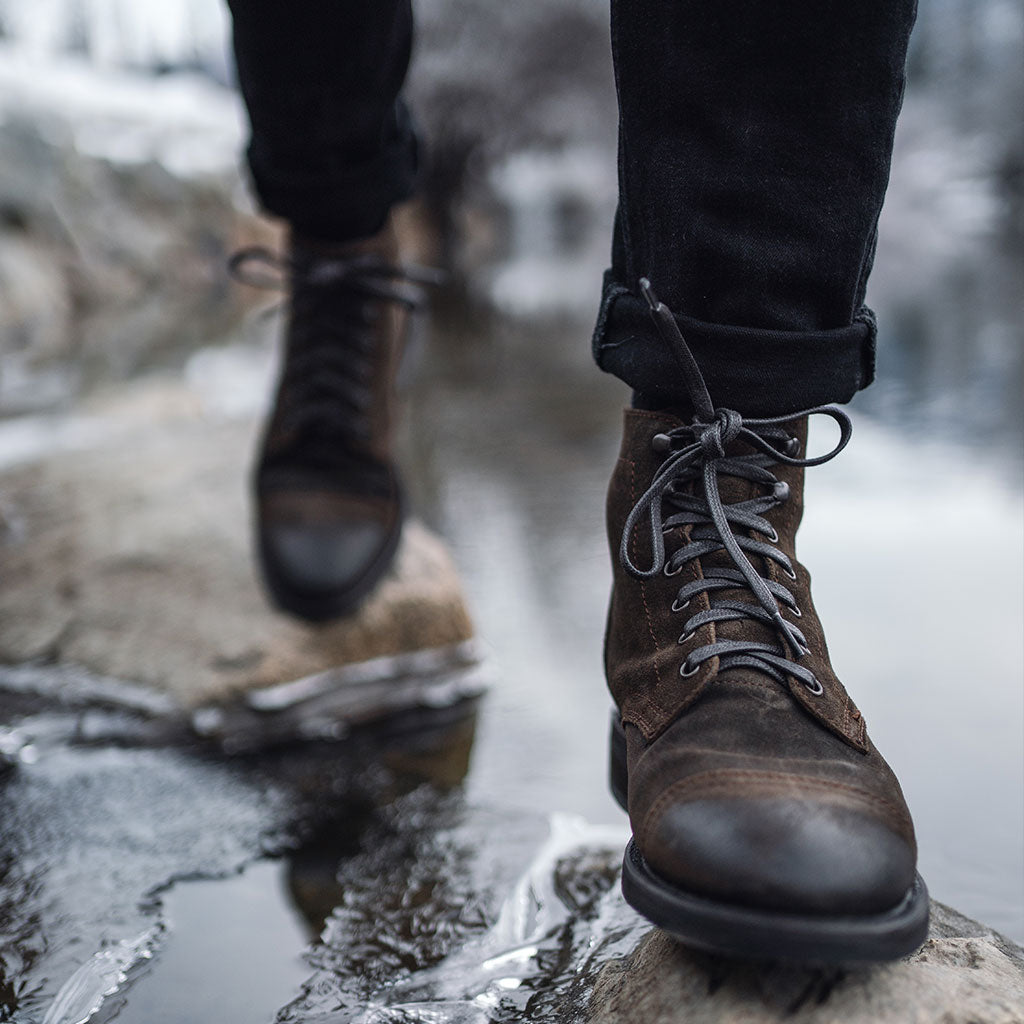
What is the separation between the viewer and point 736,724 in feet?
1.97

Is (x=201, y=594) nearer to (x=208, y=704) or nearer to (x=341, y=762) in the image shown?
(x=208, y=704)

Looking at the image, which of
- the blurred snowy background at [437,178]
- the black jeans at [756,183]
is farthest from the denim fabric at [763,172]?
the blurred snowy background at [437,178]

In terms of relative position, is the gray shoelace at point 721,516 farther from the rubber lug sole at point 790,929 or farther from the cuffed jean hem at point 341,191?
the cuffed jean hem at point 341,191

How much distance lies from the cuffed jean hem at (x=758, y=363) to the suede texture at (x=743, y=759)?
3cm

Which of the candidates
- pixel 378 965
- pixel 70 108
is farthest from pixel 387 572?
pixel 70 108

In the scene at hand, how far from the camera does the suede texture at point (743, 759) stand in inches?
20.4

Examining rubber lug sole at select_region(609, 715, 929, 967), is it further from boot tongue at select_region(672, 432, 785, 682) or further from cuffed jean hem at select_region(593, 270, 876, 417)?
cuffed jean hem at select_region(593, 270, 876, 417)

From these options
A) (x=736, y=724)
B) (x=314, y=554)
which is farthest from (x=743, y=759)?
(x=314, y=554)

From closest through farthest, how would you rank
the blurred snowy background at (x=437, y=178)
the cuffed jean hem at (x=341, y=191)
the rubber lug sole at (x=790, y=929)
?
the rubber lug sole at (x=790, y=929), the cuffed jean hem at (x=341, y=191), the blurred snowy background at (x=437, y=178)

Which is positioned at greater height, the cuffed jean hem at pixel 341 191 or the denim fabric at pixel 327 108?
the denim fabric at pixel 327 108

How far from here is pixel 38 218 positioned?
21.7 ft

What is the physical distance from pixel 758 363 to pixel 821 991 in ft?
1.21

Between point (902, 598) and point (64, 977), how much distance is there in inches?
41.9

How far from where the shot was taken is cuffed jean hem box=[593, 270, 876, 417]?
655 mm
